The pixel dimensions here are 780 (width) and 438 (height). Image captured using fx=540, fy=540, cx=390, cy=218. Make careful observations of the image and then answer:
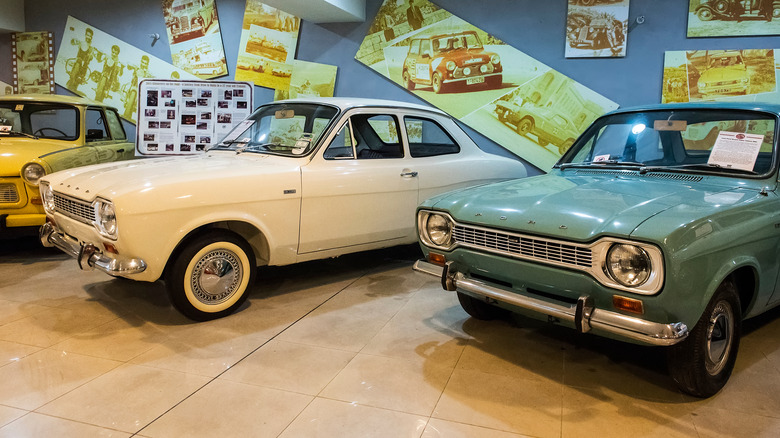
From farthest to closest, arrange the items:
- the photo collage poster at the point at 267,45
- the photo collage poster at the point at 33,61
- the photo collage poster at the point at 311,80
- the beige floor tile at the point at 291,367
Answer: the photo collage poster at the point at 33,61, the photo collage poster at the point at 267,45, the photo collage poster at the point at 311,80, the beige floor tile at the point at 291,367

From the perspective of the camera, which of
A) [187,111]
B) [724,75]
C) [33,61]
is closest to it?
[724,75]

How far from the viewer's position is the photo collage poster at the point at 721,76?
5730mm

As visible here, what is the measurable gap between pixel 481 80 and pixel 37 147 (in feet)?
16.7

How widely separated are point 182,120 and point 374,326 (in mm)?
4988

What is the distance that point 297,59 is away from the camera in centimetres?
796

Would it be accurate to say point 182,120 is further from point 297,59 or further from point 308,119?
point 308,119

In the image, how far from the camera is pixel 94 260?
3.48 metres

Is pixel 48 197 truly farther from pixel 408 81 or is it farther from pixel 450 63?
pixel 450 63

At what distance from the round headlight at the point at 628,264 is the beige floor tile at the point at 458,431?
83 centimetres

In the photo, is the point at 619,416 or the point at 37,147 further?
the point at 37,147

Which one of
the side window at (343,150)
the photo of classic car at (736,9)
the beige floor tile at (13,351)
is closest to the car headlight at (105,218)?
the beige floor tile at (13,351)

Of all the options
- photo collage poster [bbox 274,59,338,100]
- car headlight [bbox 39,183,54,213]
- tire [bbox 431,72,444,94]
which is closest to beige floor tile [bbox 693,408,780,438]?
car headlight [bbox 39,183,54,213]

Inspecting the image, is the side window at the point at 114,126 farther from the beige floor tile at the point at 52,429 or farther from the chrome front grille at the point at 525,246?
the chrome front grille at the point at 525,246

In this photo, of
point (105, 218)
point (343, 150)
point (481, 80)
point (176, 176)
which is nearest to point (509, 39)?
point (481, 80)
